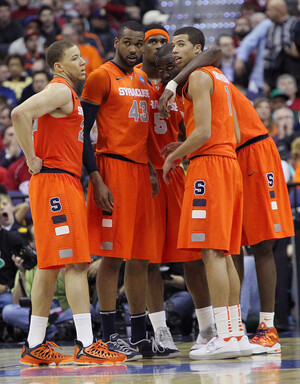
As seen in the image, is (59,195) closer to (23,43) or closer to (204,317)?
(204,317)

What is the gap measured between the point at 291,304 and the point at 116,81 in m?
3.80

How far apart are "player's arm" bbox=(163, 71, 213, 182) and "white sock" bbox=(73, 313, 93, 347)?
1.21 m

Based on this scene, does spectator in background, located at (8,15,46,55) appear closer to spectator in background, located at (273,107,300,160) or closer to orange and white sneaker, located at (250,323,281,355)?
spectator in background, located at (273,107,300,160)

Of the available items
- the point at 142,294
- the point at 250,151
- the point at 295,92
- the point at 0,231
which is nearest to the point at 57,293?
the point at 0,231

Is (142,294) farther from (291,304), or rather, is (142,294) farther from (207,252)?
(291,304)

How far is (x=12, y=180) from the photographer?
32.7 ft

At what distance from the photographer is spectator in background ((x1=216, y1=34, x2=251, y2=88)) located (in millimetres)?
12172

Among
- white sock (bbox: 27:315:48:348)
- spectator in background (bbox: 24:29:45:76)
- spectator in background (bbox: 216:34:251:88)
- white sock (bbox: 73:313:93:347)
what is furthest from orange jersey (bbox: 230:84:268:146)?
spectator in background (bbox: 24:29:45:76)

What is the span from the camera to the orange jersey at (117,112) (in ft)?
17.9

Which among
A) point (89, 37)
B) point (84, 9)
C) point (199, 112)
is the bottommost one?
point (199, 112)

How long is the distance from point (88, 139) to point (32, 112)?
0.55 metres

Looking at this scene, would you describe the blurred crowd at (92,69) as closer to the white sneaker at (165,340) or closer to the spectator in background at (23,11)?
the spectator in background at (23,11)

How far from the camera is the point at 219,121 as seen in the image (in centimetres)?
522

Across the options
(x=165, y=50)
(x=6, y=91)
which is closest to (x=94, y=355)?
(x=165, y=50)
